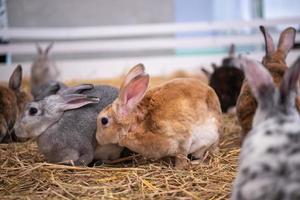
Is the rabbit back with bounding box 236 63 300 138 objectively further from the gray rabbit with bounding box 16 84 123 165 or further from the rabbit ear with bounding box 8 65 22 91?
the rabbit ear with bounding box 8 65 22 91

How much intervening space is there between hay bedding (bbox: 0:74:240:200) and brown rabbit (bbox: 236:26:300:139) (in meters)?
0.31

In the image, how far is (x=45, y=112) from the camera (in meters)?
3.18

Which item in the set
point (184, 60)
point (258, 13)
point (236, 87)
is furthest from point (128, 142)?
point (258, 13)

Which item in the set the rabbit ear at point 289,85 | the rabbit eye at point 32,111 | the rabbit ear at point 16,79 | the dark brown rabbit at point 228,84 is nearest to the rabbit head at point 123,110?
the rabbit eye at point 32,111

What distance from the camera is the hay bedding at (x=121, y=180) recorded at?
247 cm

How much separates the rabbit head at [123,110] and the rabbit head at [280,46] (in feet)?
3.06

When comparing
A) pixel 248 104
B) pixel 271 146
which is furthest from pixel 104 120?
pixel 271 146

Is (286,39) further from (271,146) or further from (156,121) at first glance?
(271,146)

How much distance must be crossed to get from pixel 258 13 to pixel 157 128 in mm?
8852

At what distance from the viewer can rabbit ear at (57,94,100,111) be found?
10.5 ft

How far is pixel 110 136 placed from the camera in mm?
2926

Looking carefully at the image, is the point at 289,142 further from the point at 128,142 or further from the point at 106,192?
the point at 128,142

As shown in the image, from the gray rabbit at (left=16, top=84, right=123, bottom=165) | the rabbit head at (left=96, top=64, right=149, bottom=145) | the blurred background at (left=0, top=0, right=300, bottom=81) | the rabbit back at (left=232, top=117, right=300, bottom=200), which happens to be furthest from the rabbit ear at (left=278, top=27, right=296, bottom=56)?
the blurred background at (left=0, top=0, right=300, bottom=81)

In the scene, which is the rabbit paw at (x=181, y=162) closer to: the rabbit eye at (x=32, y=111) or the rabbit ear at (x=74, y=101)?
the rabbit ear at (x=74, y=101)
